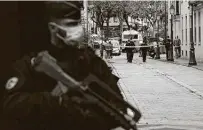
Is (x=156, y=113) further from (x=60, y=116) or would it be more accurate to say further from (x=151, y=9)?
(x=151, y=9)

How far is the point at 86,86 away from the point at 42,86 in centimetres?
27

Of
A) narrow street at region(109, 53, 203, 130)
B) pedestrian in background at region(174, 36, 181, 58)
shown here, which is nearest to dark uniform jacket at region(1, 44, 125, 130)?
narrow street at region(109, 53, 203, 130)

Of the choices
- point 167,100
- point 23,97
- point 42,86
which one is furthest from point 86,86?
point 167,100

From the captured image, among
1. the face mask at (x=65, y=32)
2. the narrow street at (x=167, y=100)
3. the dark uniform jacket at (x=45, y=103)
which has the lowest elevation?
the narrow street at (x=167, y=100)

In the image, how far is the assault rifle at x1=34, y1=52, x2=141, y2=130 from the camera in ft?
Result: 9.81

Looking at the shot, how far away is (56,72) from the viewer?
3.00m

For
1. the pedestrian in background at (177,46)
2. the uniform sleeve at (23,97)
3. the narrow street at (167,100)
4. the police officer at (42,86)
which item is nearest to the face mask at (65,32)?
the police officer at (42,86)

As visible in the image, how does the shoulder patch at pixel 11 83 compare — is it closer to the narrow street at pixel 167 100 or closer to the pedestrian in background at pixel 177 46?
the narrow street at pixel 167 100

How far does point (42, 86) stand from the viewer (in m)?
3.13

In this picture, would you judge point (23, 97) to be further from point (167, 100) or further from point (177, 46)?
point (177, 46)

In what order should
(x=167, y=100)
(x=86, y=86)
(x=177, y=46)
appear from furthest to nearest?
(x=177, y=46), (x=167, y=100), (x=86, y=86)

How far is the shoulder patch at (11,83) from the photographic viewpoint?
3105 millimetres

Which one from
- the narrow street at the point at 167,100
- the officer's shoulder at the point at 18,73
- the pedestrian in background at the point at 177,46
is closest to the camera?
the officer's shoulder at the point at 18,73

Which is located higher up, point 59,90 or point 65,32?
point 65,32
